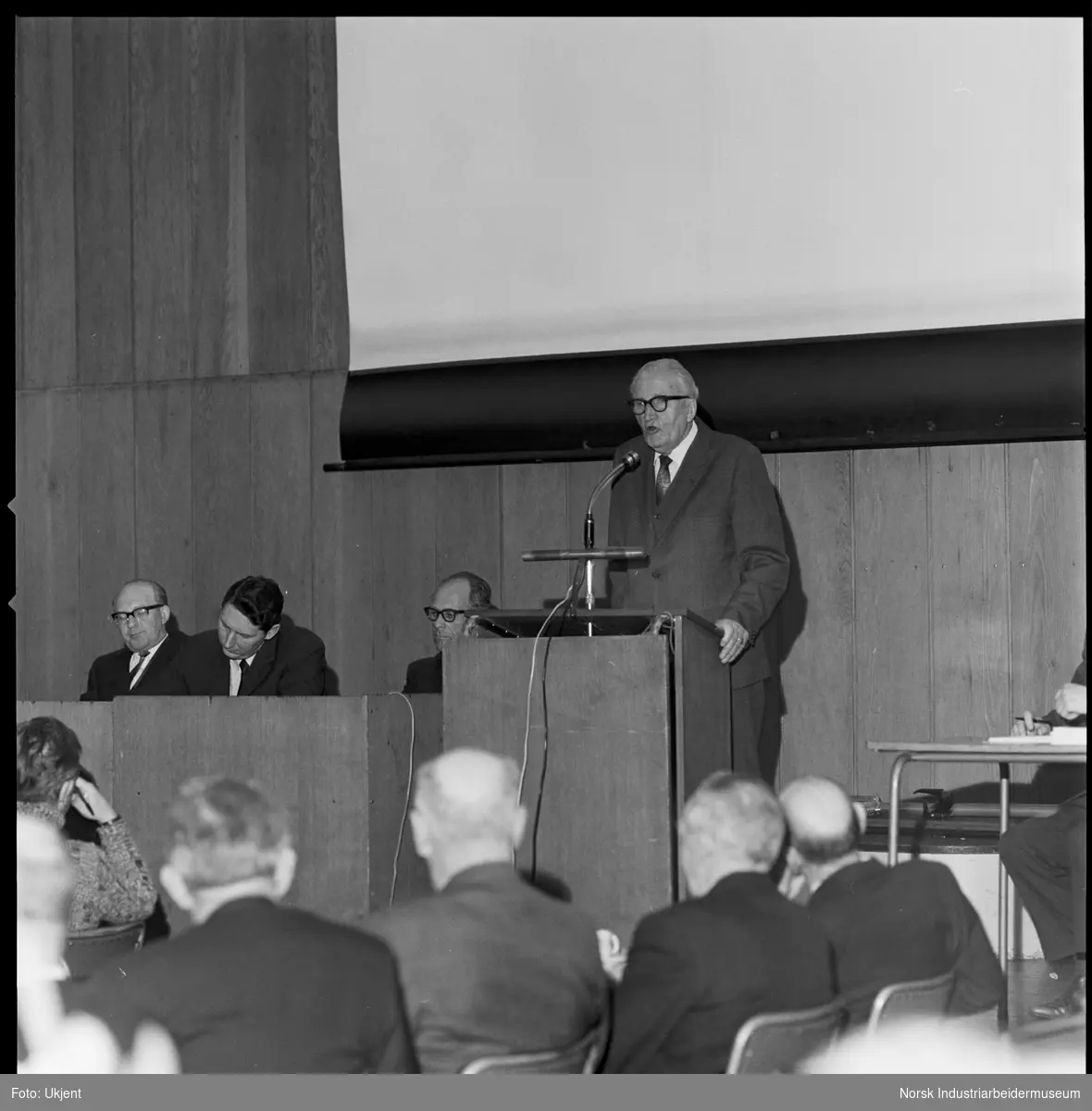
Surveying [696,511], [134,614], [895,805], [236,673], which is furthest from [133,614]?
[895,805]

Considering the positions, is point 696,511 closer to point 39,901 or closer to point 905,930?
point 905,930

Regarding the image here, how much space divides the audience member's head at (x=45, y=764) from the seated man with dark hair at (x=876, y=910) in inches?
65.7

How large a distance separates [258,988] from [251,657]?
2.90 meters

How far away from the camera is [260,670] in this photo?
5289 mm

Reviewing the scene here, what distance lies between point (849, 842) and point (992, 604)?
232 centimetres

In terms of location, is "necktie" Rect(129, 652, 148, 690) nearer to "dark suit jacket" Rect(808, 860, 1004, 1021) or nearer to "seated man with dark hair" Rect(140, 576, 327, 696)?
"seated man with dark hair" Rect(140, 576, 327, 696)

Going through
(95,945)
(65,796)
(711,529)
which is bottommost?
(95,945)

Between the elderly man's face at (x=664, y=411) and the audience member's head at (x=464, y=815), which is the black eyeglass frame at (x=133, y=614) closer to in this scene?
the elderly man's face at (x=664, y=411)

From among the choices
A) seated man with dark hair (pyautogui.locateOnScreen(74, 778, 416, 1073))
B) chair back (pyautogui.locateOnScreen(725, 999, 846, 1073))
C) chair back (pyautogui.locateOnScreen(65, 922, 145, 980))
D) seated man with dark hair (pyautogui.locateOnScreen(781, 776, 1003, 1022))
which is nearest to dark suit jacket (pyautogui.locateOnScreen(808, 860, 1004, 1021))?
seated man with dark hair (pyautogui.locateOnScreen(781, 776, 1003, 1022))

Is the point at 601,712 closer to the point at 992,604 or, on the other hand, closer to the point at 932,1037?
the point at 932,1037

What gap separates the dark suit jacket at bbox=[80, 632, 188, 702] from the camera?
5.56m

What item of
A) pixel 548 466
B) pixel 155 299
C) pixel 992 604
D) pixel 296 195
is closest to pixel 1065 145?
pixel 992 604

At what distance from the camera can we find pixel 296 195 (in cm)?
648

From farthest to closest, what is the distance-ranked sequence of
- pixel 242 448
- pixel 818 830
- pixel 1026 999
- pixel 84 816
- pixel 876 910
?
pixel 242 448 < pixel 1026 999 < pixel 84 816 < pixel 818 830 < pixel 876 910
